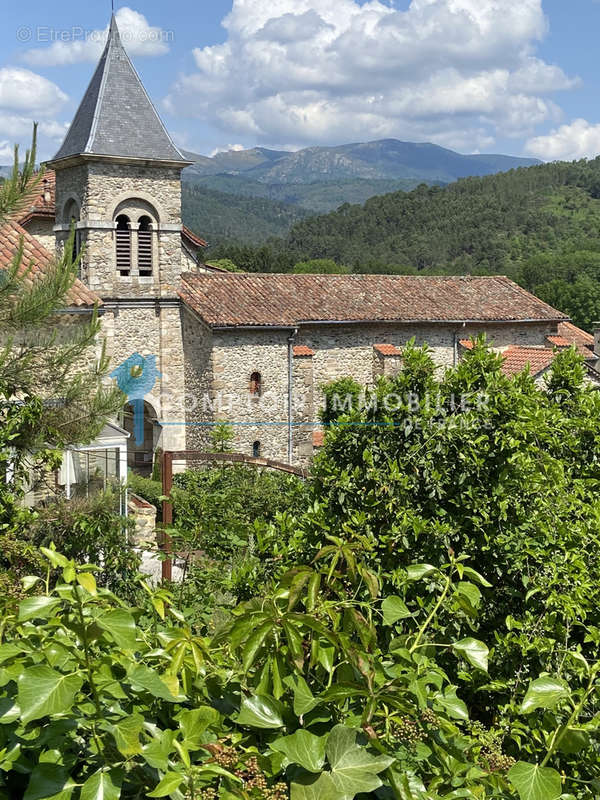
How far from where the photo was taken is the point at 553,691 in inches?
61.5

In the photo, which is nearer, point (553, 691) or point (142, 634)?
point (553, 691)

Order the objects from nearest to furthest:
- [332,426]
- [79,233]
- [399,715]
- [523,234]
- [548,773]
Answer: [548,773] < [399,715] < [332,426] < [79,233] < [523,234]

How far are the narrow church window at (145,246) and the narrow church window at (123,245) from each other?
11.5 inches

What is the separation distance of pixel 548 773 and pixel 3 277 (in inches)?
294

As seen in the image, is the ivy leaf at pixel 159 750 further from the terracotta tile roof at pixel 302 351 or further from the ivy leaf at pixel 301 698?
the terracotta tile roof at pixel 302 351

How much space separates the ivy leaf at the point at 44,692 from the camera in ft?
4.16

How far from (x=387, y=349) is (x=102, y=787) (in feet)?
69.6

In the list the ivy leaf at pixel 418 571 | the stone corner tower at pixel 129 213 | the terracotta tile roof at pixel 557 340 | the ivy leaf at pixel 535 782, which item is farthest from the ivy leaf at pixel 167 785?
the terracotta tile roof at pixel 557 340

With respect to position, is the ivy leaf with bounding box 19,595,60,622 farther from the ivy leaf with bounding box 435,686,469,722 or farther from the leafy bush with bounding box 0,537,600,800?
the ivy leaf with bounding box 435,686,469,722

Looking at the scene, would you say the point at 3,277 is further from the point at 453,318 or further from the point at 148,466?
the point at 453,318

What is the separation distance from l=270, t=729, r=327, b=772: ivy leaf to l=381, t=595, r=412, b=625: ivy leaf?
43cm

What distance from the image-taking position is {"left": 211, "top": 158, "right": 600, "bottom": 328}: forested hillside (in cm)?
6341

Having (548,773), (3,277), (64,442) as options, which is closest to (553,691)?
(548,773)

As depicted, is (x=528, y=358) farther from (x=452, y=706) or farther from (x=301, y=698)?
(x=301, y=698)
